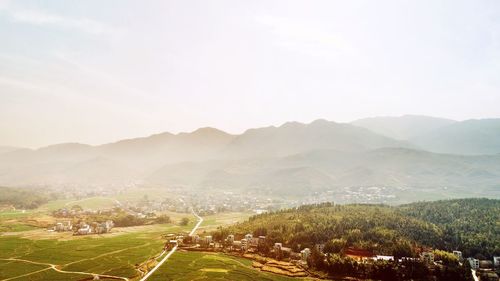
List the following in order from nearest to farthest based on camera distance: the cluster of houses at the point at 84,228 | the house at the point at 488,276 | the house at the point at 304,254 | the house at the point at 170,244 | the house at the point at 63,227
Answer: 1. the house at the point at 488,276
2. the house at the point at 304,254
3. the house at the point at 170,244
4. the cluster of houses at the point at 84,228
5. the house at the point at 63,227

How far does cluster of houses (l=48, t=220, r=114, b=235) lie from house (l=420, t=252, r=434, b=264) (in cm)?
7550

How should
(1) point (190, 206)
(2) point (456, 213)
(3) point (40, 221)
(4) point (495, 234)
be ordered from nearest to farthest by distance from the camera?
1. (4) point (495, 234)
2. (2) point (456, 213)
3. (3) point (40, 221)
4. (1) point (190, 206)

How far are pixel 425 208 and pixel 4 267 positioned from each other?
9357 centimetres

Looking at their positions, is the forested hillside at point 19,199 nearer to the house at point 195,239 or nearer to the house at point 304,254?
the house at point 195,239

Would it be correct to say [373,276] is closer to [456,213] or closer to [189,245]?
[189,245]

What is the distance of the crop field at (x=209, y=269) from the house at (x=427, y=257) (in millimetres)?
20632

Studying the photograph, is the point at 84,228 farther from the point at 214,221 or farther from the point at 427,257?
the point at 427,257

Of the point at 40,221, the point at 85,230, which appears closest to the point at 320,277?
the point at 85,230

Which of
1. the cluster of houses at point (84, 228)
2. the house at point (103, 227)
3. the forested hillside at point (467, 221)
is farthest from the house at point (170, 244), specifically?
the forested hillside at point (467, 221)

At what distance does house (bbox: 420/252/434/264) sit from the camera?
6166 centimetres

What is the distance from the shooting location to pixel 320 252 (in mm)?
66625

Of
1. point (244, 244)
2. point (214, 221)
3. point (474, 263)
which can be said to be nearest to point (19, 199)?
point (214, 221)

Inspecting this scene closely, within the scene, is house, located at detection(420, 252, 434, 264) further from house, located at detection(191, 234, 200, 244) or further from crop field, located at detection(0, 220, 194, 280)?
crop field, located at detection(0, 220, 194, 280)

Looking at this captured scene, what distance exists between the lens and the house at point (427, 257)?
202ft
